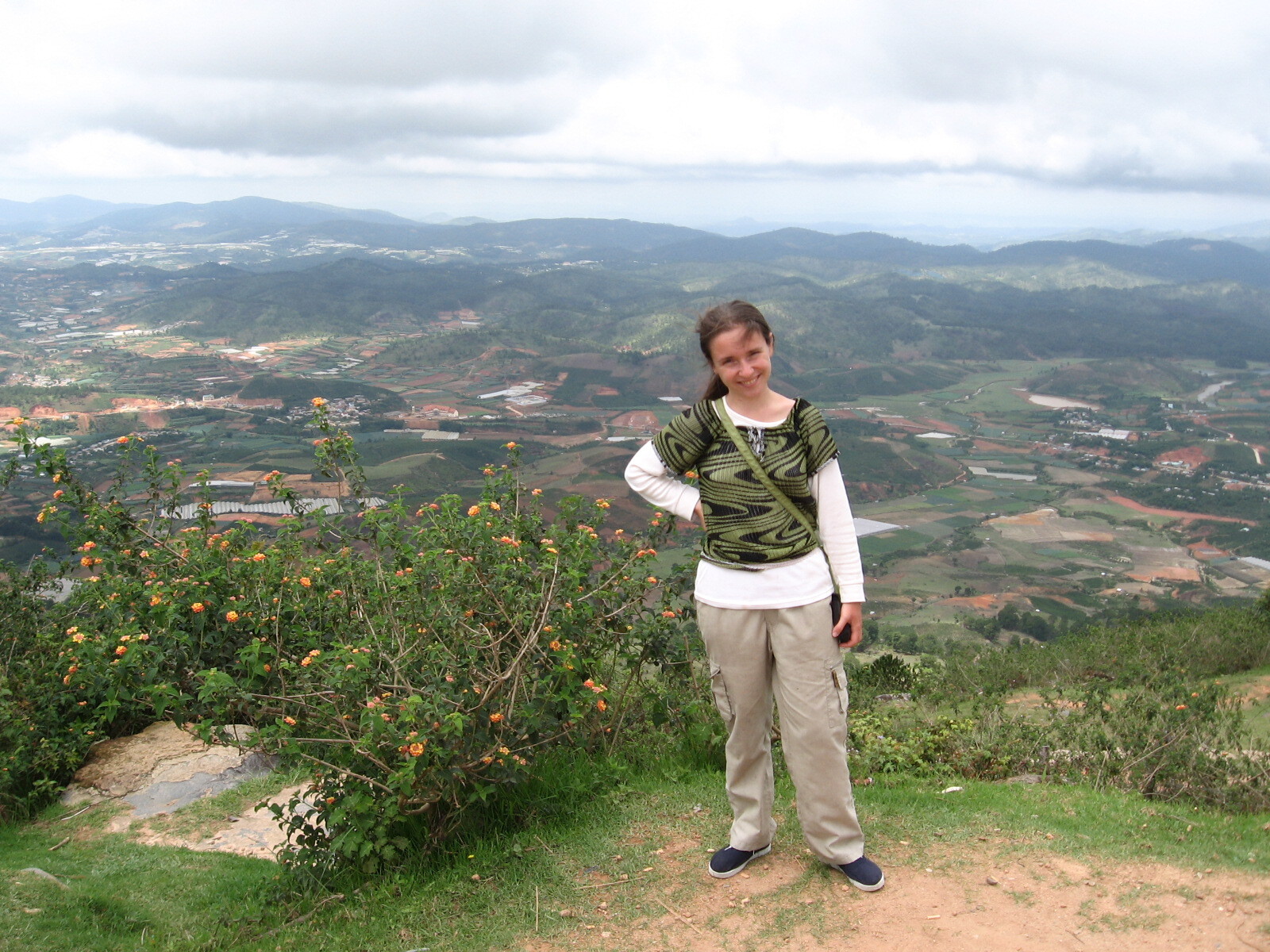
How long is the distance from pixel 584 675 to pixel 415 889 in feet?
3.53

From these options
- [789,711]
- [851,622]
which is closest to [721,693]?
[789,711]

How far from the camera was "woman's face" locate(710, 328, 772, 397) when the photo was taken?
8.98 feet

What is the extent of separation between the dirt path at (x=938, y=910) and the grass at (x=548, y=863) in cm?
3

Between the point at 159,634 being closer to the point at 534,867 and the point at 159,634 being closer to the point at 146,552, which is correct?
the point at 146,552

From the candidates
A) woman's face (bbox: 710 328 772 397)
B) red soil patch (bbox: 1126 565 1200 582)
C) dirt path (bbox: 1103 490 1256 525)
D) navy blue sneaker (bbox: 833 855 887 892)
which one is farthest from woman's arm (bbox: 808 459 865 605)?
dirt path (bbox: 1103 490 1256 525)

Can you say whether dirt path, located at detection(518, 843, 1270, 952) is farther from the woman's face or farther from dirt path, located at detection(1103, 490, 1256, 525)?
dirt path, located at detection(1103, 490, 1256, 525)

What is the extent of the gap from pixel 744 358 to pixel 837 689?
115 centimetres

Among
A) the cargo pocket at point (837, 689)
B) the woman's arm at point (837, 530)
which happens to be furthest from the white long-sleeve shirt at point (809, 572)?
the cargo pocket at point (837, 689)

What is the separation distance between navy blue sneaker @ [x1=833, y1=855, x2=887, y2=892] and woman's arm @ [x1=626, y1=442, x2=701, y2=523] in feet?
4.48

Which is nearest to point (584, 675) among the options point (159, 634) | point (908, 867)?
point (908, 867)

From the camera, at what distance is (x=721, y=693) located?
9.65ft

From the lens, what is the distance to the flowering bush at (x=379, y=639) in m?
3.11

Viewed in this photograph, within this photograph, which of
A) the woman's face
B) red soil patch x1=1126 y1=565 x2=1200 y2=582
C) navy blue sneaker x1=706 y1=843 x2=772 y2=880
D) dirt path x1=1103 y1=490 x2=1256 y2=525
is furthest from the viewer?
dirt path x1=1103 y1=490 x2=1256 y2=525

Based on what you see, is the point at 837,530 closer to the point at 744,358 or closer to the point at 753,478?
the point at 753,478
